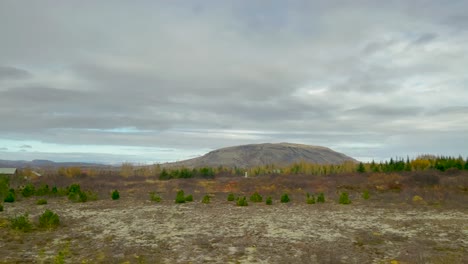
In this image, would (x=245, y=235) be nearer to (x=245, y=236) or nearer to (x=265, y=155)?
(x=245, y=236)

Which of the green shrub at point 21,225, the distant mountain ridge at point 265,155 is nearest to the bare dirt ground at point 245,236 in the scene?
the green shrub at point 21,225

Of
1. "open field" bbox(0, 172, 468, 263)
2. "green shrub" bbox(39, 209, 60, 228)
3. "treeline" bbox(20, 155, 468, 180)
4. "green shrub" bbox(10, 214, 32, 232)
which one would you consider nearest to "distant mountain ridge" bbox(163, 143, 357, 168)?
"treeline" bbox(20, 155, 468, 180)

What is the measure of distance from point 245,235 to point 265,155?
148540mm

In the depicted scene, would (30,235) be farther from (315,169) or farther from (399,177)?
(315,169)

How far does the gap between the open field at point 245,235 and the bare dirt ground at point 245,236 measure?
0.03 m

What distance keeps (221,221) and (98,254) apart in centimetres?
559

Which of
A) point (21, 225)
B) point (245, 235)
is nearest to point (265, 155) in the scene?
point (21, 225)

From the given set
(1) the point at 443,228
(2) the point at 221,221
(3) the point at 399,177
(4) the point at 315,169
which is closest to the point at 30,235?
(2) the point at 221,221

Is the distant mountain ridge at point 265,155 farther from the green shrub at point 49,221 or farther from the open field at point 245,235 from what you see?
the green shrub at point 49,221

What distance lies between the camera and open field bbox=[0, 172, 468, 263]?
9953 millimetres

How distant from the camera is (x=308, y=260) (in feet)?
31.6

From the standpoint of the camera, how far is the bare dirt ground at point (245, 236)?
32.6 feet

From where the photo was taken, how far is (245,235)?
40.4 ft

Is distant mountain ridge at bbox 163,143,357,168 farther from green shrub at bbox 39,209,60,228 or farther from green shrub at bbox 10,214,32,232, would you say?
green shrub at bbox 10,214,32,232
